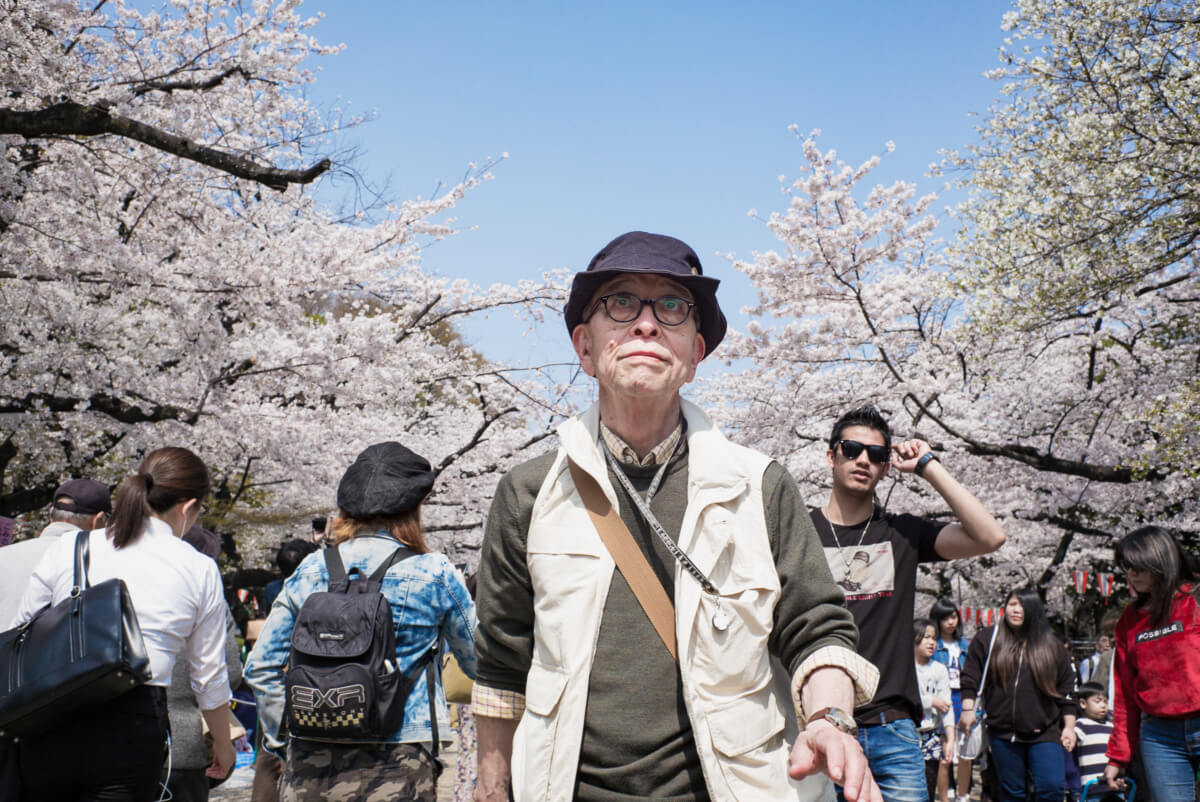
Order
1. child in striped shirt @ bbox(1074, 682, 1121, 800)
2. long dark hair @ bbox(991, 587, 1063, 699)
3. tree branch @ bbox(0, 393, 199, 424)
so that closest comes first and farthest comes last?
long dark hair @ bbox(991, 587, 1063, 699) < child in striped shirt @ bbox(1074, 682, 1121, 800) < tree branch @ bbox(0, 393, 199, 424)

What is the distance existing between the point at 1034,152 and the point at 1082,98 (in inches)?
62.0

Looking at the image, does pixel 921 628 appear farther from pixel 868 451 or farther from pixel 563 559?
pixel 563 559

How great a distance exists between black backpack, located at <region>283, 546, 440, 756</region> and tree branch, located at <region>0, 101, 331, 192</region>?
5407mm

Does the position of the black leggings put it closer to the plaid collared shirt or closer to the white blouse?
the white blouse

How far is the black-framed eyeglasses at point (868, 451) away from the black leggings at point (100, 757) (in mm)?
2738

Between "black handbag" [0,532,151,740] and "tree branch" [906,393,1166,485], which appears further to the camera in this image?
"tree branch" [906,393,1166,485]

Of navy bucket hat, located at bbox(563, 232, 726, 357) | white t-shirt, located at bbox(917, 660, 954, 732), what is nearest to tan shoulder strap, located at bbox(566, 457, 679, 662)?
navy bucket hat, located at bbox(563, 232, 726, 357)

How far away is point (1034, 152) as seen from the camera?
1385cm

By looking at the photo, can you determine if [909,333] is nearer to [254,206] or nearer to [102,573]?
[254,206]

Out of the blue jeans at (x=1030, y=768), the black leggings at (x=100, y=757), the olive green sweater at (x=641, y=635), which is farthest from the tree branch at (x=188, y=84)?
the blue jeans at (x=1030, y=768)

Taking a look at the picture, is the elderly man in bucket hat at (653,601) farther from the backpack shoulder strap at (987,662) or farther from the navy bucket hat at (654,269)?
the backpack shoulder strap at (987,662)

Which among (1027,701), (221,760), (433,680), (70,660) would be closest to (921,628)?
(1027,701)

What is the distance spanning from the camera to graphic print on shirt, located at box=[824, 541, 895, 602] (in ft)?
12.9

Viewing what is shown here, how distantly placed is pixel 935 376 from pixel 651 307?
15044mm
